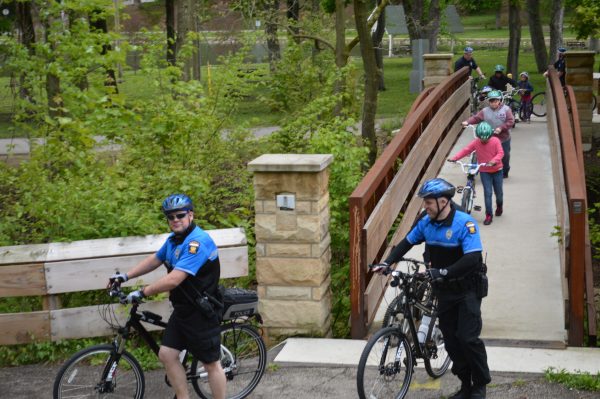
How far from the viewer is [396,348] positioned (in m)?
6.93

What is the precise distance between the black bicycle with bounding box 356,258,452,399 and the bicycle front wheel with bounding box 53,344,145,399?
5.37 ft

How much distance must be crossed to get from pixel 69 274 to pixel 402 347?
309 centimetres

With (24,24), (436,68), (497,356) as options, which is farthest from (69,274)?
(24,24)

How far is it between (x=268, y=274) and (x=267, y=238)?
1.09ft

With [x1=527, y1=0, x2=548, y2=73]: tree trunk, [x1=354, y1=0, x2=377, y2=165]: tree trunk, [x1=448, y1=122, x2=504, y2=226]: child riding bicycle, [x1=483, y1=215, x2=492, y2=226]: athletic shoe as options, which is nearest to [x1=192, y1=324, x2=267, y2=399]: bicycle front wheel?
[x1=448, y1=122, x2=504, y2=226]: child riding bicycle

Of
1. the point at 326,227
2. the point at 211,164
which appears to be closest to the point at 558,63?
the point at 211,164

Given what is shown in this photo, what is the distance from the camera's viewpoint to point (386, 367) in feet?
22.4

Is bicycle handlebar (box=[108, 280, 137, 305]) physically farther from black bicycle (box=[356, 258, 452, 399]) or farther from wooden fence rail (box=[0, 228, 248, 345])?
wooden fence rail (box=[0, 228, 248, 345])

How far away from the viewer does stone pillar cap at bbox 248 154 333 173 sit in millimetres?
8234

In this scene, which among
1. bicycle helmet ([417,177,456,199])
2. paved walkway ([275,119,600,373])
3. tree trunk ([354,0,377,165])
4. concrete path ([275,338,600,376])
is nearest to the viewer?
bicycle helmet ([417,177,456,199])

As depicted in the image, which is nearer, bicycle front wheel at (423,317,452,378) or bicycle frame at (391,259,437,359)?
bicycle frame at (391,259,437,359)

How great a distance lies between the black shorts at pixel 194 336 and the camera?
6.51 meters

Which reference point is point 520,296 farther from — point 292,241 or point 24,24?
point 24,24

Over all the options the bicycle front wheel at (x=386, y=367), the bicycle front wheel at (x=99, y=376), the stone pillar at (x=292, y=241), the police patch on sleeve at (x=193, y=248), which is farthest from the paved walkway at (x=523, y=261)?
the police patch on sleeve at (x=193, y=248)
